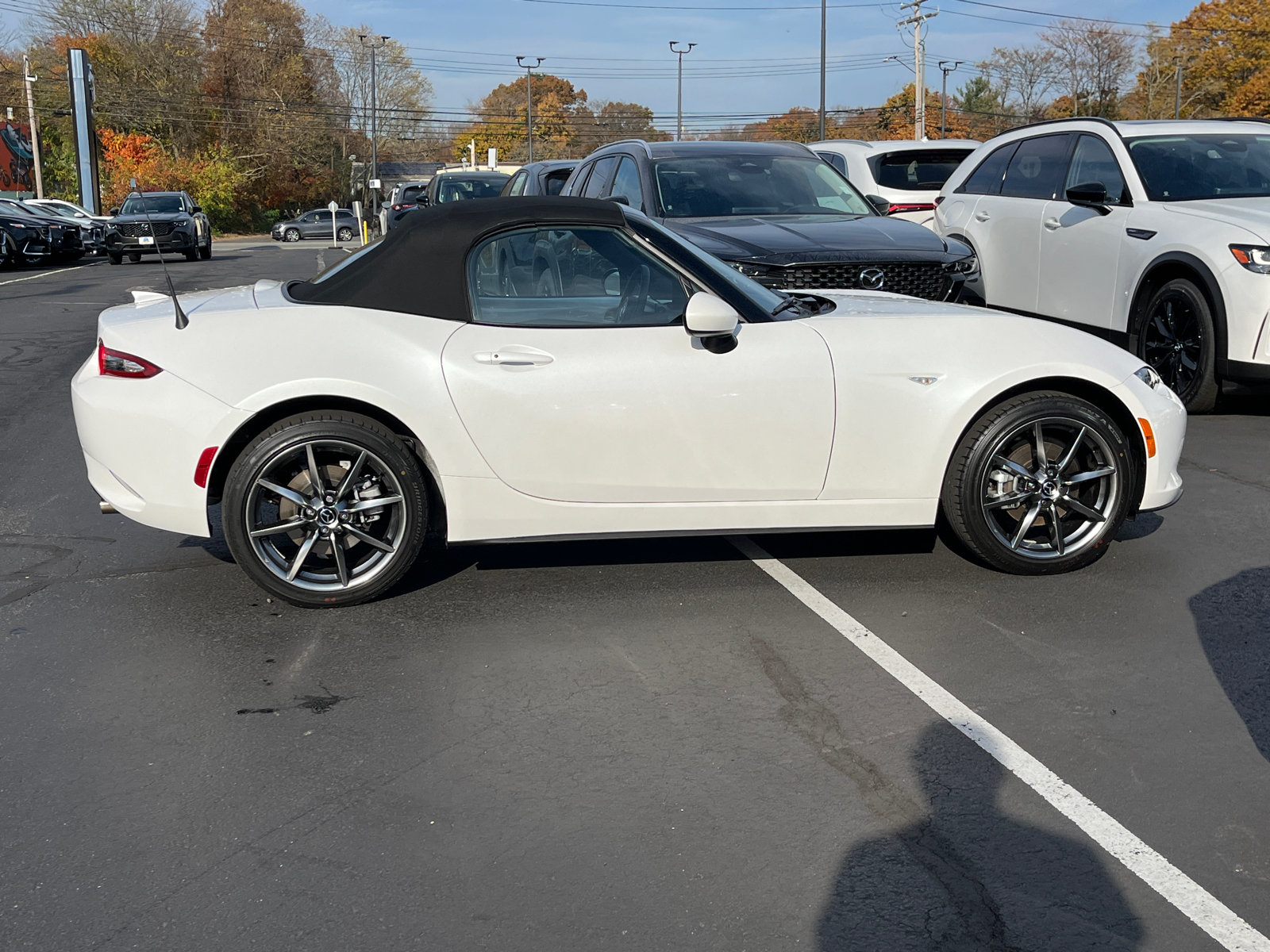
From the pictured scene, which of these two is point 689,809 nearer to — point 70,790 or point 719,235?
point 70,790

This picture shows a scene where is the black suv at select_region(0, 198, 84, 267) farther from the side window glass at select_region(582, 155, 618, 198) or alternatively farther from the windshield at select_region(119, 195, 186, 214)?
the side window glass at select_region(582, 155, 618, 198)

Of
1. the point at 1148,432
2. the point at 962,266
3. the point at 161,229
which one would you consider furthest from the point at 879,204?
the point at 161,229

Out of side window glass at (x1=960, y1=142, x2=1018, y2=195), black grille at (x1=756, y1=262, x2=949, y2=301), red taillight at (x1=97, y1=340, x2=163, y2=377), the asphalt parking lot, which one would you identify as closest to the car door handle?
the asphalt parking lot

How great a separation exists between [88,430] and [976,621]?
3.41m

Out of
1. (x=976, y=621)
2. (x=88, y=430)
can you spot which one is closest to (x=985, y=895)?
(x=976, y=621)

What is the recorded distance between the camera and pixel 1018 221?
9.77 metres

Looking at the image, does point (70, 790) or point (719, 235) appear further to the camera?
point (719, 235)

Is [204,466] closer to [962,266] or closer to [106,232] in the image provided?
[962,266]

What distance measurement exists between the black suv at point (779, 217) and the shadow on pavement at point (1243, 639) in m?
3.09

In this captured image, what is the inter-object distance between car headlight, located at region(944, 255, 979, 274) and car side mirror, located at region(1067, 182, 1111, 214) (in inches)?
33.8

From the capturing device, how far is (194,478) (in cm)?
459

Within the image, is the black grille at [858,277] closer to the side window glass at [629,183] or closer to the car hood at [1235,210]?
the car hood at [1235,210]

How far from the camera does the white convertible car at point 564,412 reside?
4570 millimetres

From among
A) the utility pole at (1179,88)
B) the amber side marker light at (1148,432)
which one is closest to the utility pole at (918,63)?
the utility pole at (1179,88)
